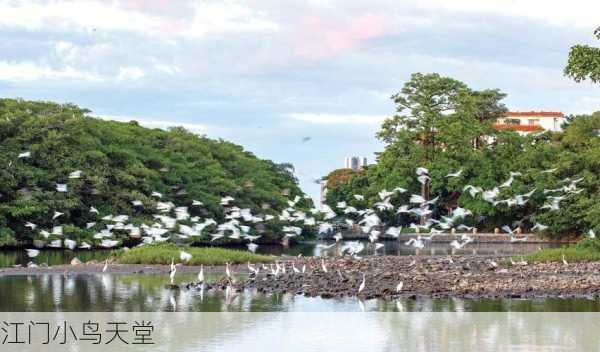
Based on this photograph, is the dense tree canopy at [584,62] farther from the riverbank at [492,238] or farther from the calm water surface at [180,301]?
the riverbank at [492,238]

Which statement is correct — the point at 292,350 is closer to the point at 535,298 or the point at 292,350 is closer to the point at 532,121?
the point at 535,298

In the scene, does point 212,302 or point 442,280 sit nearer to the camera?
point 212,302

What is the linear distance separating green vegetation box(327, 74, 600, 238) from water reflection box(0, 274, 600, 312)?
33.9 m

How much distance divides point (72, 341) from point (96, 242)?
1267 inches

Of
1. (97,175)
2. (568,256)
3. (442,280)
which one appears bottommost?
→ (442,280)

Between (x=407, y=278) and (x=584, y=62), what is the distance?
7.94 metres

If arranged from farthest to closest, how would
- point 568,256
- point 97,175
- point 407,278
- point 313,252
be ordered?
point 97,175
point 313,252
point 568,256
point 407,278

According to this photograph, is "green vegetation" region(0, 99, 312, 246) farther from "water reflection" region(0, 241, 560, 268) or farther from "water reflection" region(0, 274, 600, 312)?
"water reflection" region(0, 274, 600, 312)

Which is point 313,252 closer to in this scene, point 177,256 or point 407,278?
point 177,256

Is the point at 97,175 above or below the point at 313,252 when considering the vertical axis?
above

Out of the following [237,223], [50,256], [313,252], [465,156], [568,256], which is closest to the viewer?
[568,256]

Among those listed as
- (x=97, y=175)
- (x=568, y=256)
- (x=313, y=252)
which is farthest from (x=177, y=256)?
(x=97, y=175)

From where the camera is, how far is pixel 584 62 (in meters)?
29.2

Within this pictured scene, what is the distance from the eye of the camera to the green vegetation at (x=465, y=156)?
61.3 m
